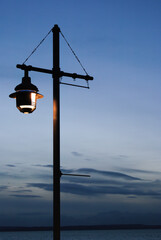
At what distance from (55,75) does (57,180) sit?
2.02 metres

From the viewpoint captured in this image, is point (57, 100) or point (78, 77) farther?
point (78, 77)

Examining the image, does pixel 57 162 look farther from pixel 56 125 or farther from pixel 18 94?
pixel 18 94

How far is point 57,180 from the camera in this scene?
24.1ft

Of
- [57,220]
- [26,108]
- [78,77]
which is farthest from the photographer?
[78,77]

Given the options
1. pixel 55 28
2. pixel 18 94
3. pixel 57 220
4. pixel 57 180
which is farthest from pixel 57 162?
pixel 55 28

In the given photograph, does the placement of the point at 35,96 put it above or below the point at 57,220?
above

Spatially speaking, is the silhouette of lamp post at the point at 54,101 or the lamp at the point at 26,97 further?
the lamp at the point at 26,97

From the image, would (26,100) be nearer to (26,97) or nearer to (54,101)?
(26,97)

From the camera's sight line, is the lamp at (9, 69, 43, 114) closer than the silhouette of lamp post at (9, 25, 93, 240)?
No

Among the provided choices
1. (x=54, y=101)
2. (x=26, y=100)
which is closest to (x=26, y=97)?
(x=26, y=100)

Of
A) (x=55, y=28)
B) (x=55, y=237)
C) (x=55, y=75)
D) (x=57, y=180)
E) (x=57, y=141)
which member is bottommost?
(x=55, y=237)

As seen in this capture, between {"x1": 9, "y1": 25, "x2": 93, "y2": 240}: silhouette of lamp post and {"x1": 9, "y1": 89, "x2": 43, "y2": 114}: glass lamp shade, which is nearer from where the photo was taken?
{"x1": 9, "y1": 25, "x2": 93, "y2": 240}: silhouette of lamp post

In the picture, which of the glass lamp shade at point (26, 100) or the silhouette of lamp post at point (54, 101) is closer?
the silhouette of lamp post at point (54, 101)

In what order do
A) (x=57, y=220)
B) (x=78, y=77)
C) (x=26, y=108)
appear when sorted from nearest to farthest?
(x=57, y=220) → (x=26, y=108) → (x=78, y=77)
